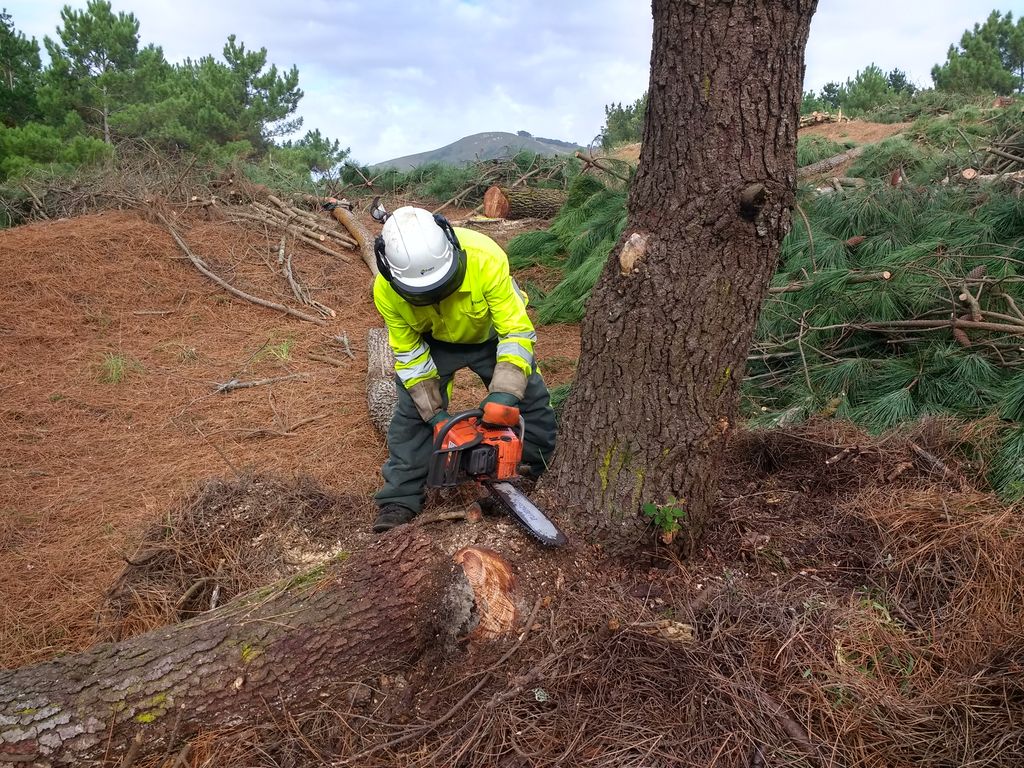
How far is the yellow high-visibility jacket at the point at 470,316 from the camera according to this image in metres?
3.04

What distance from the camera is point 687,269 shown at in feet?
7.36

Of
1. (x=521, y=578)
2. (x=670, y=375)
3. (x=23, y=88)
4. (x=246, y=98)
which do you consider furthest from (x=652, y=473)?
(x=246, y=98)

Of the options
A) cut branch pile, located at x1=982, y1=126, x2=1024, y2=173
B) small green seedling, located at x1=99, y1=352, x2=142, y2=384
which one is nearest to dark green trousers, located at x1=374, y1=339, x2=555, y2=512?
small green seedling, located at x1=99, y1=352, x2=142, y2=384

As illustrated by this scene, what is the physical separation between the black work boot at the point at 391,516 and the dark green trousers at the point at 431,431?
0.03 meters

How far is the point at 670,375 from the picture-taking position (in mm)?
2340

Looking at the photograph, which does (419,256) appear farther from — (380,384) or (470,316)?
(380,384)

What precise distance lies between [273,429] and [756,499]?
3.58 m

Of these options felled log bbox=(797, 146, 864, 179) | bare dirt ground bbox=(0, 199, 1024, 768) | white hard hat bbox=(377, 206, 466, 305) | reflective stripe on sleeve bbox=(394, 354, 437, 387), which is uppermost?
felled log bbox=(797, 146, 864, 179)

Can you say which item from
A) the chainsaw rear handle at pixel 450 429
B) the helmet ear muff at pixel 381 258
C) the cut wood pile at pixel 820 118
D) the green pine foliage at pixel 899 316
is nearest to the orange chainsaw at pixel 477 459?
the chainsaw rear handle at pixel 450 429

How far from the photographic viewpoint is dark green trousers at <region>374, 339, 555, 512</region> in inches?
130

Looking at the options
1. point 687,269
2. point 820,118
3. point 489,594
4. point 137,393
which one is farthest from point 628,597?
point 820,118

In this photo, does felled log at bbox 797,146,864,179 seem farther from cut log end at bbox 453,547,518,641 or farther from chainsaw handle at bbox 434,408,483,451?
cut log end at bbox 453,547,518,641

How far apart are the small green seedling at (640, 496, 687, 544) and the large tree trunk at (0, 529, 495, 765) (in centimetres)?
63

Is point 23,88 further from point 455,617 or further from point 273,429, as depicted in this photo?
point 455,617
